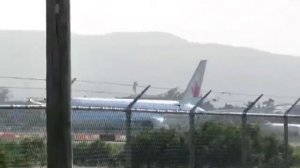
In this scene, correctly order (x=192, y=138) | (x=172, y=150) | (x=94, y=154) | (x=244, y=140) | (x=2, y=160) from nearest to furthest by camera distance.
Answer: (x=2, y=160), (x=94, y=154), (x=192, y=138), (x=172, y=150), (x=244, y=140)

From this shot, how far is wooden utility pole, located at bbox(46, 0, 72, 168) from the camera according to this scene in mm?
8547

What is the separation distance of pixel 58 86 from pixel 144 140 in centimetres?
714

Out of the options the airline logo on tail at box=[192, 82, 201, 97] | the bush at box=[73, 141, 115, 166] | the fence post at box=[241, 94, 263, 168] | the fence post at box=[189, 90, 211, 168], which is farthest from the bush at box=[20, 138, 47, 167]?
the airline logo on tail at box=[192, 82, 201, 97]

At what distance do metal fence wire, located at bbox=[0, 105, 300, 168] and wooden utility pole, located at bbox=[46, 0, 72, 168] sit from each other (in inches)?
108

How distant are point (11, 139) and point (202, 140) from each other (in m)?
6.13

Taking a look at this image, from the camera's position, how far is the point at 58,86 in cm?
857

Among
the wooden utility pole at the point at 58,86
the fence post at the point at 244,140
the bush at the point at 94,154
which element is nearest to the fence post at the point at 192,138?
the fence post at the point at 244,140

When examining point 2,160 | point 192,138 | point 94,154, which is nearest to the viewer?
point 2,160

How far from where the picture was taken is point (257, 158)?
18.8 meters

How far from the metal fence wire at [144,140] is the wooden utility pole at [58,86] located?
2736 millimetres

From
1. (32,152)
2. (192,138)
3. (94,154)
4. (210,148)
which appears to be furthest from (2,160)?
(210,148)

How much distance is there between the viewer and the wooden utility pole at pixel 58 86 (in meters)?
8.55

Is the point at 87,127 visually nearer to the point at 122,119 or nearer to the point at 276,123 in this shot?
the point at 122,119

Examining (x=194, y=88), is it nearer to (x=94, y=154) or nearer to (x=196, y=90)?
(x=196, y=90)
